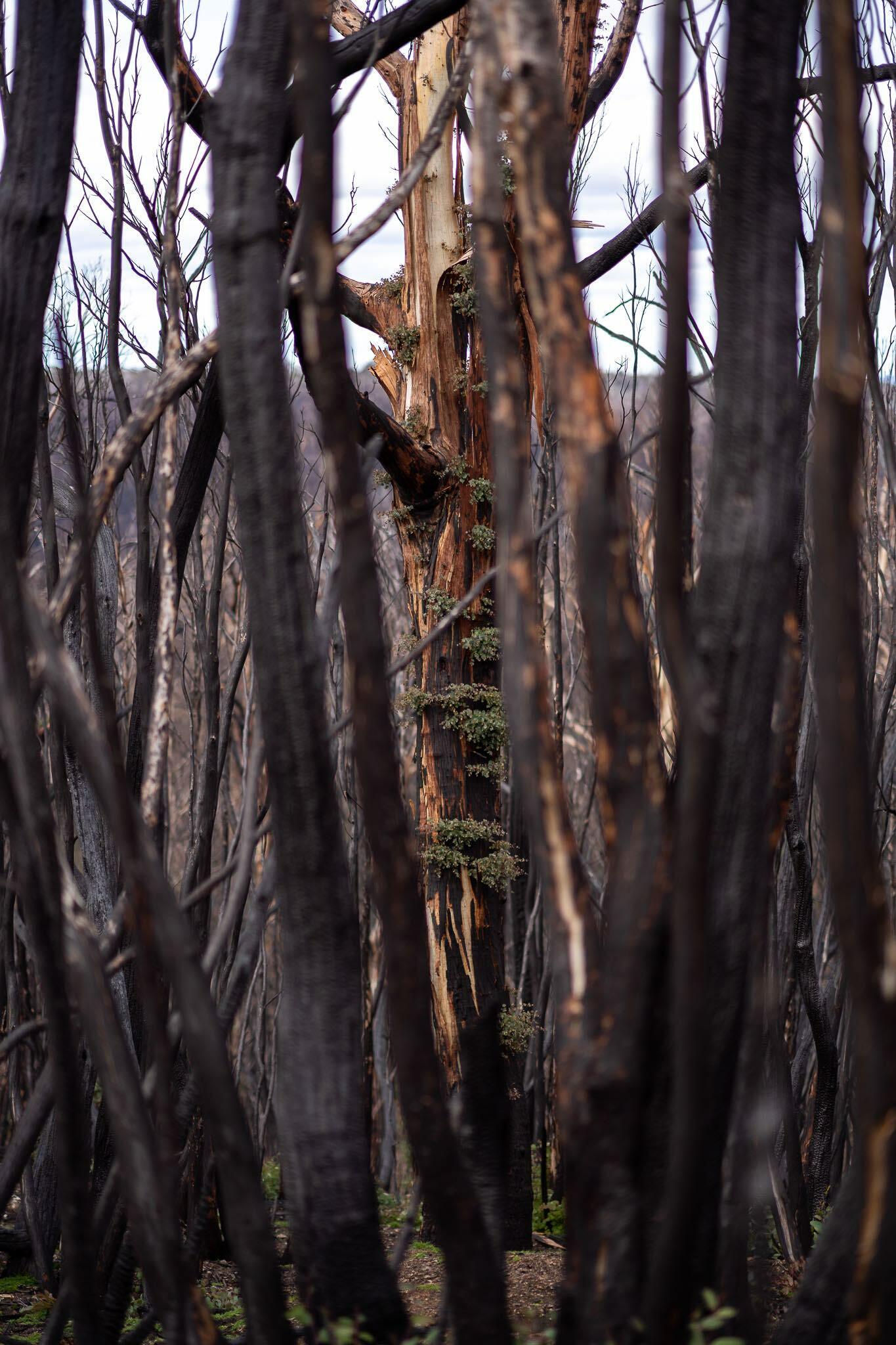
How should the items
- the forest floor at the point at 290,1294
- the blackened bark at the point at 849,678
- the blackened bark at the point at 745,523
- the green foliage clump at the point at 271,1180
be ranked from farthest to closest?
the green foliage clump at the point at 271,1180 < the forest floor at the point at 290,1294 < the blackened bark at the point at 745,523 < the blackened bark at the point at 849,678

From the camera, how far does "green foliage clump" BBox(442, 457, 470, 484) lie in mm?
4422

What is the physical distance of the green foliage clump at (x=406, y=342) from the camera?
4.51m

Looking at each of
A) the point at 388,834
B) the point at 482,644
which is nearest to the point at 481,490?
the point at 482,644

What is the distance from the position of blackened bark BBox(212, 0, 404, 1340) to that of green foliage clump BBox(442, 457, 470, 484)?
3114 mm

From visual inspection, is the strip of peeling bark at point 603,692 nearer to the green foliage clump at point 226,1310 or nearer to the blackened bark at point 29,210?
the blackened bark at point 29,210

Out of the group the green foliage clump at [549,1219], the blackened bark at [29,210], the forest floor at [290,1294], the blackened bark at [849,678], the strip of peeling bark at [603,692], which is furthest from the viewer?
the green foliage clump at [549,1219]

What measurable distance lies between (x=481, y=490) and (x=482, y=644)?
2.14ft

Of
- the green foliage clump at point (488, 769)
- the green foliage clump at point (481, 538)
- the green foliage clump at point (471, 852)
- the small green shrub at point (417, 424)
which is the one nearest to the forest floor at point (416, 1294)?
the green foliage clump at point (471, 852)

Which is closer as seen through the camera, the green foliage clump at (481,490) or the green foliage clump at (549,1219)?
the green foliage clump at (481,490)

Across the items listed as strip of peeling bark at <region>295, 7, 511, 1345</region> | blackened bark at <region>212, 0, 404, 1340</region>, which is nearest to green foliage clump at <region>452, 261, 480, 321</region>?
blackened bark at <region>212, 0, 404, 1340</region>

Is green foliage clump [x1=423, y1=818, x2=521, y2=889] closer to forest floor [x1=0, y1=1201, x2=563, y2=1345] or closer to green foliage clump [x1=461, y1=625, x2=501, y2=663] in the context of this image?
green foliage clump [x1=461, y1=625, x2=501, y2=663]

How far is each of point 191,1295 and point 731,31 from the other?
162 centimetres

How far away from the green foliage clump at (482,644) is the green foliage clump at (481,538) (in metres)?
0.34

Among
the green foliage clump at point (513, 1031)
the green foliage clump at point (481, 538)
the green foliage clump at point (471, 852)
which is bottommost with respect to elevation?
the green foliage clump at point (513, 1031)
